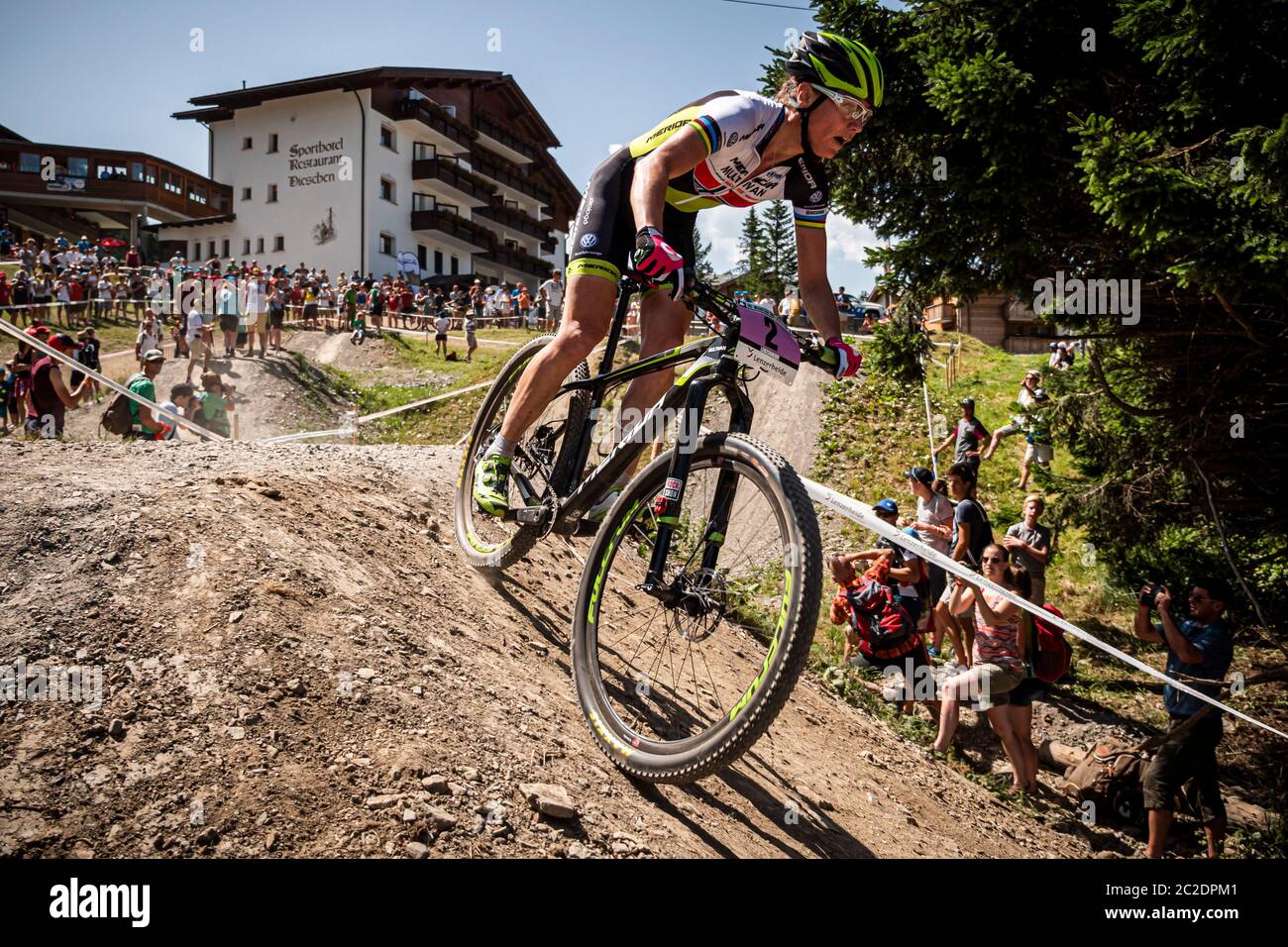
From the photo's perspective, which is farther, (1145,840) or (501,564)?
(1145,840)

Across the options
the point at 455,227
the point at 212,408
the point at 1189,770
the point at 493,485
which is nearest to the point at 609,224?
the point at 493,485

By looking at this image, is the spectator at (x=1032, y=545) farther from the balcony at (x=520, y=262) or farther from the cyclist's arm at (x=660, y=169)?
the balcony at (x=520, y=262)

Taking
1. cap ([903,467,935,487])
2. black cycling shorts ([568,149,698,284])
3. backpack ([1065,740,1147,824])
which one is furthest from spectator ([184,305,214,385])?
backpack ([1065,740,1147,824])

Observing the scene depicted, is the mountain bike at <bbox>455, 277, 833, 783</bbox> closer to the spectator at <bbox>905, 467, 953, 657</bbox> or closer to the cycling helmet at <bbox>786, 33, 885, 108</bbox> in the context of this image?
the cycling helmet at <bbox>786, 33, 885, 108</bbox>

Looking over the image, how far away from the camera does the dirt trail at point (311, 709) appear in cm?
312

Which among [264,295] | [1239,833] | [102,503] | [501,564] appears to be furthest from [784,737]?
[264,295]

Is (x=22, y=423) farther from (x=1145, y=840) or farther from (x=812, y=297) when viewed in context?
(x=1145, y=840)

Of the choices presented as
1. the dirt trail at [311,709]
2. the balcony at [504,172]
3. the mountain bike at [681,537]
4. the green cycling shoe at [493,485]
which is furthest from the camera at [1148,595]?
the balcony at [504,172]

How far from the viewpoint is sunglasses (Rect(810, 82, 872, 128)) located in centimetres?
430

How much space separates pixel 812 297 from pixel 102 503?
4.16 m

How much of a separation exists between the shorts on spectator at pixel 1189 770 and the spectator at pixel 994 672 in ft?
4.27

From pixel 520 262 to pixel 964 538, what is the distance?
5662cm

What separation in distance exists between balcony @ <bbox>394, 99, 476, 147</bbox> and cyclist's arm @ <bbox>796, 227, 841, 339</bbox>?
51931 millimetres
